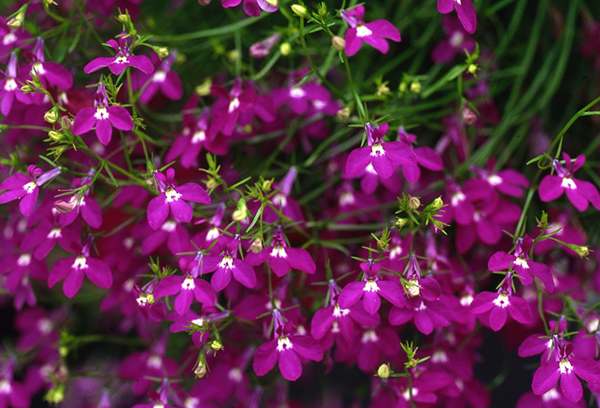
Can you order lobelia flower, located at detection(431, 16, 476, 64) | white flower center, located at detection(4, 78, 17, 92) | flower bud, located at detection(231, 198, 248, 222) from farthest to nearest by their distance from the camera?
lobelia flower, located at detection(431, 16, 476, 64)
white flower center, located at detection(4, 78, 17, 92)
flower bud, located at detection(231, 198, 248, 222)

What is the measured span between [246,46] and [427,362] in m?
0.48

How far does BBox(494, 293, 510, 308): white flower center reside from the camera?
71 centimetres

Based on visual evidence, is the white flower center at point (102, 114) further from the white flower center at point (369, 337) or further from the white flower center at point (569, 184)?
the white flower center at point (569, 184)

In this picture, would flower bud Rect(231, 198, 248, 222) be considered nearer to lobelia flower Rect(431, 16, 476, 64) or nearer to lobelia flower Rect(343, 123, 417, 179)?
lobelia flower Rect(343, 123, 417, 179)

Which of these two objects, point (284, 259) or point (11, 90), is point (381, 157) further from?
point (11, 90)

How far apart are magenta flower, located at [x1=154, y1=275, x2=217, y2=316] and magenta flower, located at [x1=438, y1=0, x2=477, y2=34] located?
353mm

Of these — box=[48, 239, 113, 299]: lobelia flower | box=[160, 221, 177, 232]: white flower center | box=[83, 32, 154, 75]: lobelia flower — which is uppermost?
box=[83, 32, 154, 75]: lobelia flower

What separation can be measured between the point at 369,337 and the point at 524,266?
191 millimetres

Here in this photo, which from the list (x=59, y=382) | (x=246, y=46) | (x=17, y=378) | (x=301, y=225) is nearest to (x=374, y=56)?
(x=246, y=46)

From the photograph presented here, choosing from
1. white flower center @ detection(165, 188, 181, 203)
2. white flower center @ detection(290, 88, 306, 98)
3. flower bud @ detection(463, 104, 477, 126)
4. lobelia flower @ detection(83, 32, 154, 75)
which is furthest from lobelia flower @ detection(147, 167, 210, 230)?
flower bud @ detection(463, 104, 477, 126)

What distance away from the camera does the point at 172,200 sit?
692 millimetres

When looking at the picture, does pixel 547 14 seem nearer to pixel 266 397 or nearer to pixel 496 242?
pixel 496 242

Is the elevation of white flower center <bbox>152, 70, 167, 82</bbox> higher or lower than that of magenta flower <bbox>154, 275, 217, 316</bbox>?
higher

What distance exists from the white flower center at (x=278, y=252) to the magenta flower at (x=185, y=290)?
0.07 m
